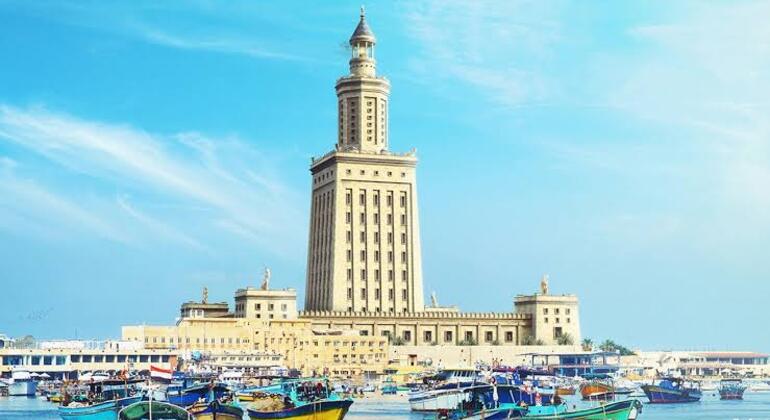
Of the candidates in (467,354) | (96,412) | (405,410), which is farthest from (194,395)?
(467,354)

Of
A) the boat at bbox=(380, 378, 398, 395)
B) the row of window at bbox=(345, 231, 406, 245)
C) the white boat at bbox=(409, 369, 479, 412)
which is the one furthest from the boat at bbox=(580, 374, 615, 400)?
the row of window at bbox=(345, 231, 406, 245)

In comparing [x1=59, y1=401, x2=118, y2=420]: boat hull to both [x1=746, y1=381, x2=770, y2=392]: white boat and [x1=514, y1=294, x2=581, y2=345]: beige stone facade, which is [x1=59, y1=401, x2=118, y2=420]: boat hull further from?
[x1=746, y1=381, x2=770, y2=392]: white boat

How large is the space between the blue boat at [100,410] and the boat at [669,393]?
63.8m

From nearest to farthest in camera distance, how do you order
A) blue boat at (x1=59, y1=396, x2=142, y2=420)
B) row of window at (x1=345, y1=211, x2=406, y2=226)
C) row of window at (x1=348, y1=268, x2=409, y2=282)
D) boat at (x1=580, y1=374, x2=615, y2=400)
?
1. blue boat at (x1=59, y1=396, x2=142, y2=420)
2. boat at (x1=580, y1=374, x2=615, y2=400)
3. row of window at (x1=348, y1=268, x2=409, y2=282)
4. row of window at (x1=345, y1=211, x2=406, y2=226)

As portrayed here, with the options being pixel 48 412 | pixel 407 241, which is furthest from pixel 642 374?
pixel 48 412

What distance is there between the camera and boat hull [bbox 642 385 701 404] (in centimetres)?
13850

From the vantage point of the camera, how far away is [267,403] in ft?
315

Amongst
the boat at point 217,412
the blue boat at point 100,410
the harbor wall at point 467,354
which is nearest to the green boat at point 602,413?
the boat at point 217,412

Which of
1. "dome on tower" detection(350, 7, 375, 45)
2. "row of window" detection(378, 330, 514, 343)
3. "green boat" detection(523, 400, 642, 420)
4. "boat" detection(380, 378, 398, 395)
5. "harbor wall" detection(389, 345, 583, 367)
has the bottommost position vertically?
"green boat" detection(523, 400, 642, 420)

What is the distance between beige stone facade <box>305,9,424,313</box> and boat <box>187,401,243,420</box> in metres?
87.2

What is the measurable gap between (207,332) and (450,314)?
3355 cm

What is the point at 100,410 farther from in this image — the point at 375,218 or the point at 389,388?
the point at 375,218

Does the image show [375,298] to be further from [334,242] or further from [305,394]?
[305,394]

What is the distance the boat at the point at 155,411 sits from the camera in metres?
83.5
